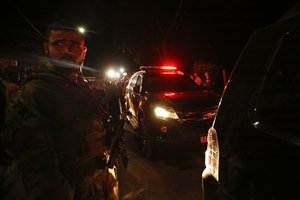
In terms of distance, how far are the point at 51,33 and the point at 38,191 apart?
122cm

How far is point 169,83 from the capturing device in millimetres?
7355

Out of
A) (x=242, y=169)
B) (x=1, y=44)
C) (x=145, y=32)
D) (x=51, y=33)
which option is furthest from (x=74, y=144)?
(x=1, y=44)

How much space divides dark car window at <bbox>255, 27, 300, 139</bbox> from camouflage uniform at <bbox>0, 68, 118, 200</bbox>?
1.15 m

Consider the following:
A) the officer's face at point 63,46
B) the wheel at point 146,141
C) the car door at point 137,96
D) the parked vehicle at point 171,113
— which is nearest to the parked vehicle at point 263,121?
the officer's face at point 63,46

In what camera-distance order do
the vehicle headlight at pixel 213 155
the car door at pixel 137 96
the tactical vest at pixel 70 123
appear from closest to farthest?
the tactical vest at pixel 70 123
the vehicle headlight at pixel 213 155
the car door at pixel 137 96

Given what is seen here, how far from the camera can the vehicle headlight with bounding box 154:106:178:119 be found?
19.3 feet

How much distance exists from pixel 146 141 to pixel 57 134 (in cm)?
451

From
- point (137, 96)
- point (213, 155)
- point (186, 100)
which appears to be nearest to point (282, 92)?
point (213, 155)

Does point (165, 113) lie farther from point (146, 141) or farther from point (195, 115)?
point (146, 141)

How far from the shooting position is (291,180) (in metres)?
1.47

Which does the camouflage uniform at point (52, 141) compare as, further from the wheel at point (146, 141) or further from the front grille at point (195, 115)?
the wheel at point (146, 141)

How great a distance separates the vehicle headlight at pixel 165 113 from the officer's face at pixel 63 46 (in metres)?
3.68

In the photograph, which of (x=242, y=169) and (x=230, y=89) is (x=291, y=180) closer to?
(x=242, y=169)

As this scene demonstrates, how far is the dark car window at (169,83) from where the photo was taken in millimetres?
7133
